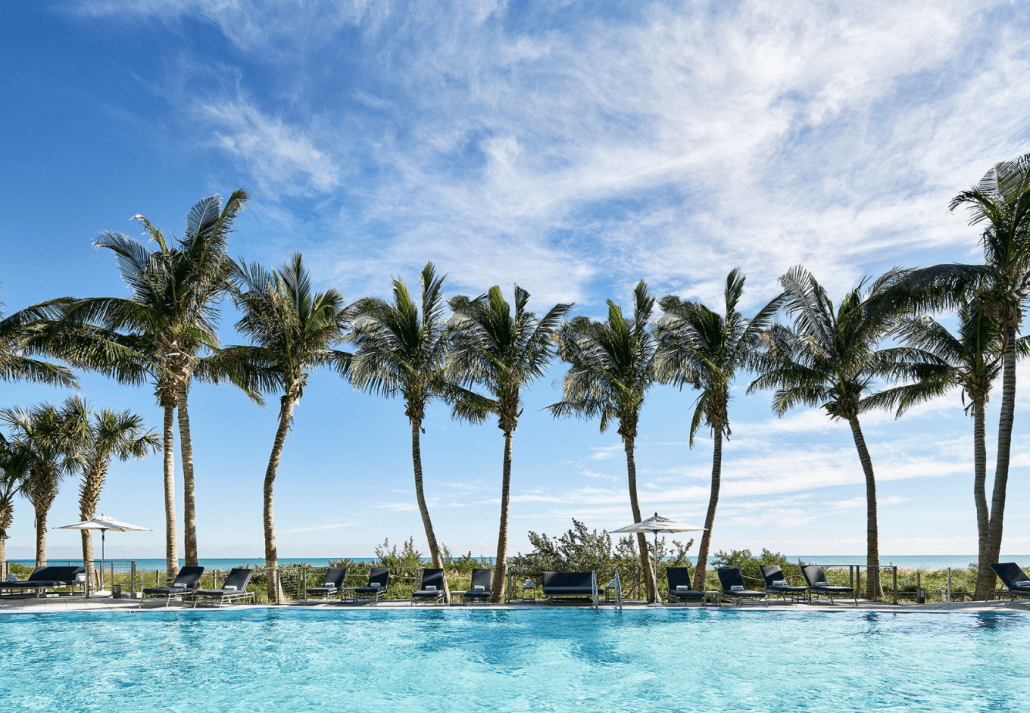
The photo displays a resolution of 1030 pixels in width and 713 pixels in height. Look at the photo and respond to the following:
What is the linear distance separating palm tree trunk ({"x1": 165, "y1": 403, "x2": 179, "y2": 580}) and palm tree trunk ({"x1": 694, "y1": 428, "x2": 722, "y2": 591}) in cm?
1345

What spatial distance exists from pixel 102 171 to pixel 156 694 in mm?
13828

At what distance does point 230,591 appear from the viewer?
15688mm

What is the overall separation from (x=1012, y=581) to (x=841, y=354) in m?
6.40

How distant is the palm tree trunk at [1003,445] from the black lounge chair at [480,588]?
38.9ft

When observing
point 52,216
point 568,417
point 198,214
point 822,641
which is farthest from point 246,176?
point 822,641

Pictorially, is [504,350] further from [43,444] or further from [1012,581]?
[43,444]

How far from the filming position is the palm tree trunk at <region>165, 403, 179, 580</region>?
1719 centimetres

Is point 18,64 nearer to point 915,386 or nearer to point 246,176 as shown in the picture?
point 246,176

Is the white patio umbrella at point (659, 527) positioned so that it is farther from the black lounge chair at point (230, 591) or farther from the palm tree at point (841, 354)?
the black lounge chair at point (230, 591)

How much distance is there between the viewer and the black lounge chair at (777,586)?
16.0 meters

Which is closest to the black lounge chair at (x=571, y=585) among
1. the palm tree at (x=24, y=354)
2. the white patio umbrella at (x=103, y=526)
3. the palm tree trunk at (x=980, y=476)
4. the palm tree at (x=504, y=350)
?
the palm tree at (x=504, y=350)

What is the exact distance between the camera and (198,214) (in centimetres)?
1814

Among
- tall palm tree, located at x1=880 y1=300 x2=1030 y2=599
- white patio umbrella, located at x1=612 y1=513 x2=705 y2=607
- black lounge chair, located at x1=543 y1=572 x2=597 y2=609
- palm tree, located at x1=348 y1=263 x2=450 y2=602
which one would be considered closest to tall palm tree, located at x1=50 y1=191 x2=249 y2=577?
palm tree, located at x1=348 y1=263 x2=450 y2=602

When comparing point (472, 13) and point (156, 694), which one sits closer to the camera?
point (156, 694)
